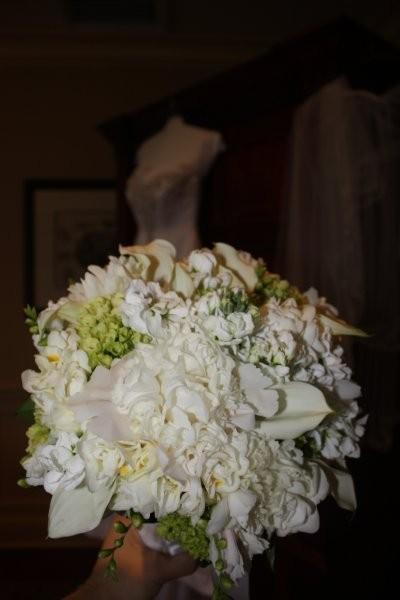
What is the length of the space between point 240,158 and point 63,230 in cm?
159

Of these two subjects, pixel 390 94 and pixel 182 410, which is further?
pixel 390 94

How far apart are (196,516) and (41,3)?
296cm

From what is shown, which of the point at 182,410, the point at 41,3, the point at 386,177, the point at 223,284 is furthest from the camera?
the point at 41,3

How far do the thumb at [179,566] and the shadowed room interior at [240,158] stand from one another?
18 cm

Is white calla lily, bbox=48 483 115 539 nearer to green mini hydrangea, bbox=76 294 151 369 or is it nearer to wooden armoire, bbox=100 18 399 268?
green mini hydrangea, bbox=76 294 151 369

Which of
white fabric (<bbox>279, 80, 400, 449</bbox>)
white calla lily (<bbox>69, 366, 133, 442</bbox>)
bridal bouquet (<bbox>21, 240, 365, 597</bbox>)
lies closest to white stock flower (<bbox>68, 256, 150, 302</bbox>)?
bridal bouquet (<bbox>21, 240, 365, 597</bbox>)

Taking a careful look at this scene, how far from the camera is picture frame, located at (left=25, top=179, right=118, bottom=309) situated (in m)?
3.23

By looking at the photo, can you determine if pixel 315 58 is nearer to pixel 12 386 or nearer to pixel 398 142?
pixel 398 142

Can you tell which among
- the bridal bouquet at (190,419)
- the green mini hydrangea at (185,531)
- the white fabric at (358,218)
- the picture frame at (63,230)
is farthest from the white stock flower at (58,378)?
the picture frame at (63,230)

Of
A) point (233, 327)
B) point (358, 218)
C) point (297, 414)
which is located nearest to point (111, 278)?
point (233, 327)

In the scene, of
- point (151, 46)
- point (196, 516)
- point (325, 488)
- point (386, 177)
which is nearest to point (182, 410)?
point (196, 516)

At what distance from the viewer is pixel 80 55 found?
3.19m

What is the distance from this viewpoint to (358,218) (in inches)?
59.3

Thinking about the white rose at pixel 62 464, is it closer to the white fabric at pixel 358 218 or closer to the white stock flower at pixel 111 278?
the white stock flower at pixel 111 278
